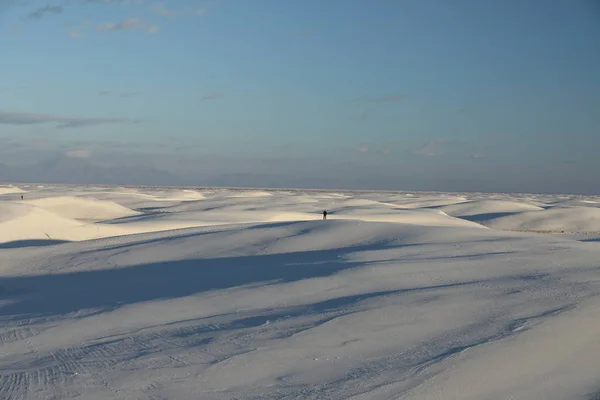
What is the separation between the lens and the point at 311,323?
19.4ft

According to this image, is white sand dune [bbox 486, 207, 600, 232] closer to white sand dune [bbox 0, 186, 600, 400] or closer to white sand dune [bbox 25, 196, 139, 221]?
white sand dune [bbox 25, 196, 139, 221]

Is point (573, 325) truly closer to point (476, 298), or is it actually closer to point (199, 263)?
point (476, 298)

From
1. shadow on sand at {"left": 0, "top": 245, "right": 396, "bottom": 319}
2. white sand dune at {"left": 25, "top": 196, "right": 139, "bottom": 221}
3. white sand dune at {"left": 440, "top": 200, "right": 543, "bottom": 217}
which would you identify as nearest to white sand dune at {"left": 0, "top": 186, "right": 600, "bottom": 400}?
shadow on sand at {"left": 0, "top": 245, "right": 396, "bottom": 319}

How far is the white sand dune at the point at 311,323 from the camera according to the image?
15.5 feet

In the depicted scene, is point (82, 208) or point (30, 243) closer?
point (30, 243)

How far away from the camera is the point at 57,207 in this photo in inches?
1182

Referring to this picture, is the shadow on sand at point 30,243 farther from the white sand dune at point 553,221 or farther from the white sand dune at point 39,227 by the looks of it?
the white sand dune at point 553,221

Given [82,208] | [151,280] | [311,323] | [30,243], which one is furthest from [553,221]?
[311,323]

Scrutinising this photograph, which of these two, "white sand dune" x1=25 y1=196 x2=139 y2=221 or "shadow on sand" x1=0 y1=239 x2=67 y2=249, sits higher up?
"white sand dune" x1=25 y1=196 x2=139 y2=221

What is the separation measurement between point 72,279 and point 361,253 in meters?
4.15

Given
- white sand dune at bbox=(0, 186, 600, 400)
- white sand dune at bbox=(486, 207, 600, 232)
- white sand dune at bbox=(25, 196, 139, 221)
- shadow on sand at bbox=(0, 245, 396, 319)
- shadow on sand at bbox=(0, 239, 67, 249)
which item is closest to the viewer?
white sand dune at bbox=(0, 186, 600, 400)

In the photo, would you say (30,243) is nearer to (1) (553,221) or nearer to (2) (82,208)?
(2) (82,208)

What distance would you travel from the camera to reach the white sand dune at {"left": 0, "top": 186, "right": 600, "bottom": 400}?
4.72 m

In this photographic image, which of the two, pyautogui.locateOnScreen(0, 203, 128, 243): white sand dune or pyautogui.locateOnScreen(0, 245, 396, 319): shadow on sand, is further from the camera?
pyautogui.locateOnScreen(0, 203, 128, 243): white sand dune
